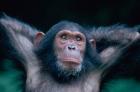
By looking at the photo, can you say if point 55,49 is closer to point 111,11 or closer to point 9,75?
point 9,75

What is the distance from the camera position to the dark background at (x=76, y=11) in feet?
27.5

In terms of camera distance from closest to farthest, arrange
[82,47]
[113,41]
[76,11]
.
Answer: [82,47] → [113,41] → [76,11]

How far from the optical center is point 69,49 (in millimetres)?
6484

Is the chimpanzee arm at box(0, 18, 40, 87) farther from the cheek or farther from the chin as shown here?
the cheek

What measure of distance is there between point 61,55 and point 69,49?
0.11m

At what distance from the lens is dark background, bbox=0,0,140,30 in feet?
27.5

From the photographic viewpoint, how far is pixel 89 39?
22.3 feet

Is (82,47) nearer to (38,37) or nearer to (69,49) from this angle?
(69,49)

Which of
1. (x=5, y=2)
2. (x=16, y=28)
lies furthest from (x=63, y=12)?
(x=16, y=28)

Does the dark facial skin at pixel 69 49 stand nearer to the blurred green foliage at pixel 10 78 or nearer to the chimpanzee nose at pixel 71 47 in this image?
the chimpanzee nose at pixel 71 47

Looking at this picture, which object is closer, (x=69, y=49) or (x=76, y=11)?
(x=69, y=49)

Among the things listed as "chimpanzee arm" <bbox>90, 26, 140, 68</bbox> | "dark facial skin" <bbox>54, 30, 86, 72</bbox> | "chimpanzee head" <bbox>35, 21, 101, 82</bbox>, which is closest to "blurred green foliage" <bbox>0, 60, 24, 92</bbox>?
"chimpanzee head" <bbox>35, 21, 101, 82</bbox>

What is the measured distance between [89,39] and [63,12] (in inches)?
66.3

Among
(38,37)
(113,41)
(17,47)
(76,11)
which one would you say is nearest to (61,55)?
(38,37)
